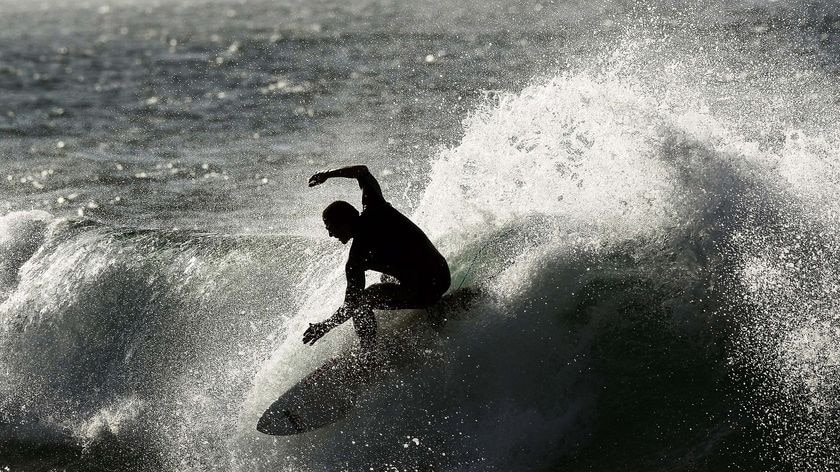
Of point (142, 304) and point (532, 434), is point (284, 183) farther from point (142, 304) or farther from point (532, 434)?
point (532, 434)

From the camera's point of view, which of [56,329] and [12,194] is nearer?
[56,329]

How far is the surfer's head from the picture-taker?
7590 mm

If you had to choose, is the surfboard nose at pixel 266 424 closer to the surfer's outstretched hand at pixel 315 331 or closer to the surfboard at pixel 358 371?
the surfboard at pixel 358 371

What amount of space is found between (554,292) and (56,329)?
6061 mm

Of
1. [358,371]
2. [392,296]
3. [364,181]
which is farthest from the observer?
[358,371]

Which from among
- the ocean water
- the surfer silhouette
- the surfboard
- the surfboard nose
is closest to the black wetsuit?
the surfer silhouette

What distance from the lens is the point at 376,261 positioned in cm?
779

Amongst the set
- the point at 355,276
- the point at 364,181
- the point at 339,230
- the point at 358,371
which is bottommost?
the point at 358,371

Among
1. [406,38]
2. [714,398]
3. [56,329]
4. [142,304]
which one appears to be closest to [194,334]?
[142,304]

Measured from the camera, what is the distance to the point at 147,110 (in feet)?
82.9

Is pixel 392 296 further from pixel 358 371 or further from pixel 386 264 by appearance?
pixel 358 371

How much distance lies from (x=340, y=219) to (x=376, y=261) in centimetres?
50

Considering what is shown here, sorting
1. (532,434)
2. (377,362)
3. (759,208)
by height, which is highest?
(759,208)

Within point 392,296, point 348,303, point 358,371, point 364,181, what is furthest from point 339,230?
point 358,371
